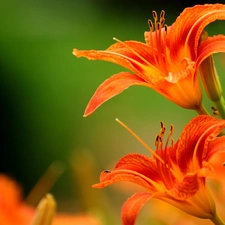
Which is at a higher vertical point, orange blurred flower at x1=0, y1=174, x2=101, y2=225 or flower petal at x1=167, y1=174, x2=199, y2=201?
flower petal at x1=167, y1=174, x2=199, y2=201

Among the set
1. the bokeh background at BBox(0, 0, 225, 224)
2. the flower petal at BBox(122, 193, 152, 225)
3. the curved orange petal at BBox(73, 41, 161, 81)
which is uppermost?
the curved orange petal at BBox(73, 41, 161, 81)

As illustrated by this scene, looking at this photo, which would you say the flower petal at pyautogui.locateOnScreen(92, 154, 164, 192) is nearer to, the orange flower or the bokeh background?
the orange flower

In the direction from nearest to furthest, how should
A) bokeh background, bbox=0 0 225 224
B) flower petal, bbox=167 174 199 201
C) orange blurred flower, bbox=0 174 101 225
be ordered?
flower petal, bbox=167 174 199 201
orange blurred flower, bbox=0 174 101 225
bokeh background, bbox=0 0 225 224

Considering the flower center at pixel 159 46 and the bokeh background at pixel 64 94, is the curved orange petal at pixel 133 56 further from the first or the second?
the bokeh background at pixel 64 94

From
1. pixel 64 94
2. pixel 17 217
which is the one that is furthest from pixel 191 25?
pixel 64 94

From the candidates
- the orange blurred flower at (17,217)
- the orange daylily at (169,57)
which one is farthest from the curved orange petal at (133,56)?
the orange blurred flower at (17,217)

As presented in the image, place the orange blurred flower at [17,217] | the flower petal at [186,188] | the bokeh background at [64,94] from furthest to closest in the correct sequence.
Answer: the bokeh background at [64,94] < the orange blurred flower at [17,217] < the flower petal at [186,188]

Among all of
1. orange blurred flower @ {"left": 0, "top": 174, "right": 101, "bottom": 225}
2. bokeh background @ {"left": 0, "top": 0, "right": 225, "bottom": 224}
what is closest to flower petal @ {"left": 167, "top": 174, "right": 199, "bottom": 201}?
orange blurred flower @ {"left": 0, "top": 174, "right": 101, "bottom": 225}

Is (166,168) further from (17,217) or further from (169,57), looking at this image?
(17,217)

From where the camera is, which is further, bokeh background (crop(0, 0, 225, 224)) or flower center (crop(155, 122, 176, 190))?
bokeh background (crop(0, 0, 225, 224))
